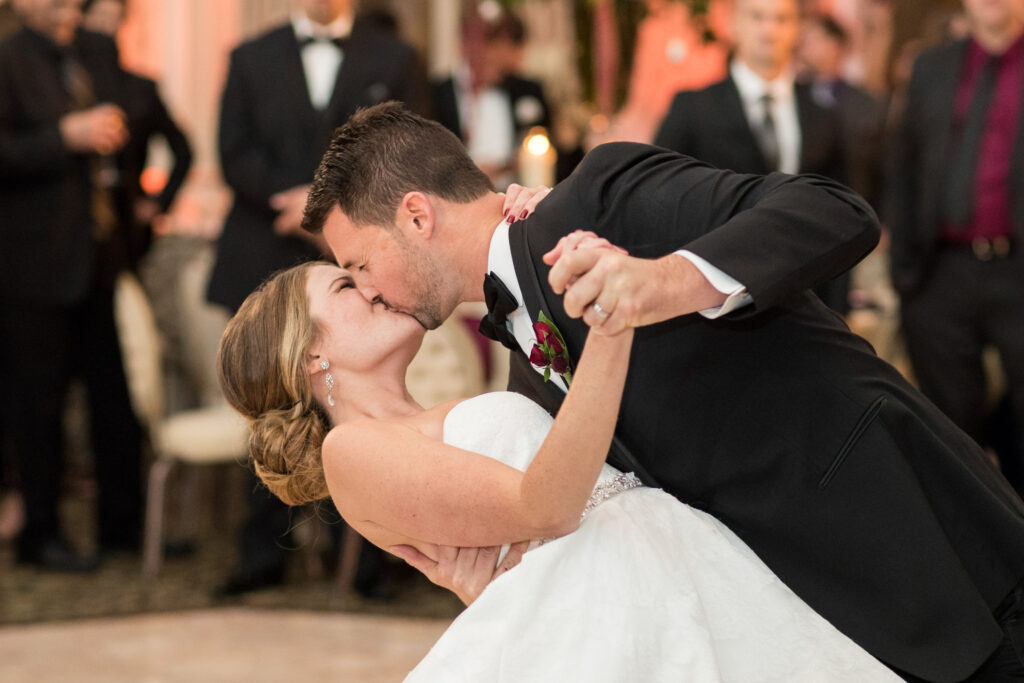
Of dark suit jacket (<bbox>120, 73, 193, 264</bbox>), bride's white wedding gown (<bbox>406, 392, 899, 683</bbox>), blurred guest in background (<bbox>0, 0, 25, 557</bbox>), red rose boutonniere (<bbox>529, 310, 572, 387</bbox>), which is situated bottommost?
blurred guest in background (<bbox>0, 0, 25, 557</bbox>)

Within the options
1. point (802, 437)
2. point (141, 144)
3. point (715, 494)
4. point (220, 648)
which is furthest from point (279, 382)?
point (141, 144)

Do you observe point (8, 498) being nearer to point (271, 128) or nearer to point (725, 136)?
point (271, 128)

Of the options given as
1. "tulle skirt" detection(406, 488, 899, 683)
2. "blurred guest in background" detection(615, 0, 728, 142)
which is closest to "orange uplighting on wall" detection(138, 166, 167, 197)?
"blurred guest in background" detection(615, 0, 728, 142)

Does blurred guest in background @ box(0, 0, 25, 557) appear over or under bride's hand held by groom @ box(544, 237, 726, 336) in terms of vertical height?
under

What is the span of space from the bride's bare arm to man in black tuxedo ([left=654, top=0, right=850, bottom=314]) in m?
2.36

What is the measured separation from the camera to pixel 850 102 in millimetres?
5730

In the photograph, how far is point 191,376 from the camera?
5.27 meters

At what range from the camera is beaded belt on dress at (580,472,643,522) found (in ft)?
6.16

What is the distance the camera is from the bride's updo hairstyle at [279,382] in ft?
7.29

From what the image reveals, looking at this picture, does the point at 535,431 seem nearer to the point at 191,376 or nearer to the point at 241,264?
the point at 241,264

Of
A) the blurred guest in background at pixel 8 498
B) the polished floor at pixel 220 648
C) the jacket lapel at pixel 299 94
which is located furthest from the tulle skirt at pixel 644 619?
the blurred guest in background at pixel 8 498

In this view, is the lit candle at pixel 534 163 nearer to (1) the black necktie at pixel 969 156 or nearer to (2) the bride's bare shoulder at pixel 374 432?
(1) the black necktie at pixel 969 156

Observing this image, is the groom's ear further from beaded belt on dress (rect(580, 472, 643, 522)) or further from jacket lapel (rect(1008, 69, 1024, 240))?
jacket lapel (rect(1008, 69, 1024, 240))

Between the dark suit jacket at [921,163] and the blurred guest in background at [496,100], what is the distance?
1686 millimetres
